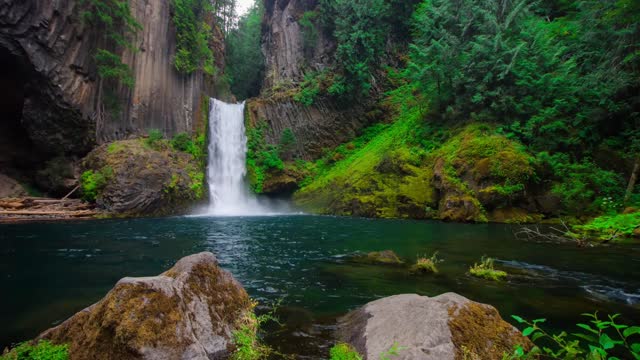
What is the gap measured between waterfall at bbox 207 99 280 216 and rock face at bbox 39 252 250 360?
2146cm

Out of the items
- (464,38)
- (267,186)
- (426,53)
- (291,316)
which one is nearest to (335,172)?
(267,186)

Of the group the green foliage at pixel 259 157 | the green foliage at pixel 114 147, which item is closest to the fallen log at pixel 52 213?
the green foliage at pixel 114 147

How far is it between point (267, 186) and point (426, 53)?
49.2 feet

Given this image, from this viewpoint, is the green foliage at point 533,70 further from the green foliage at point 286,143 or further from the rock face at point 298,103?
the green foliage at point 286,143

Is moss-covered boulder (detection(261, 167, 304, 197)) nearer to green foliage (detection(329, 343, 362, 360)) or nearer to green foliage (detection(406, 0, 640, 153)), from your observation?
green foliage (detection(406, 0, 640, 153))

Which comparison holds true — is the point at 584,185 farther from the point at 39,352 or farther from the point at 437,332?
the point at 39,352

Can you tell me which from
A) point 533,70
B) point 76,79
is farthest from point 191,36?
point 533,70

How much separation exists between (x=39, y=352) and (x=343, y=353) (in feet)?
9.32

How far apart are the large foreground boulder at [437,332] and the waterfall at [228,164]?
71.5ft

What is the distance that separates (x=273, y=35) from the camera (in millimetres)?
39281

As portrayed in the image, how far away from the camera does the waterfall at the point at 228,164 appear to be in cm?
2695

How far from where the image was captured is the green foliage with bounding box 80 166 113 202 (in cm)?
1942

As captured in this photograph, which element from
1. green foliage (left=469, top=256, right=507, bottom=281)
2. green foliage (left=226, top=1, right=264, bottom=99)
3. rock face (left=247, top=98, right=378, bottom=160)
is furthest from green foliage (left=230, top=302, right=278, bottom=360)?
green foliage (left=226, top=1, right=264, bottom=99)

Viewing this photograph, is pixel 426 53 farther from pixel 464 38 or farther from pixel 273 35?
pixel 273 35
